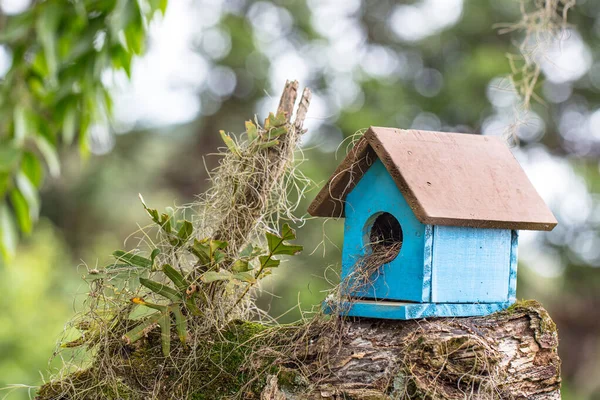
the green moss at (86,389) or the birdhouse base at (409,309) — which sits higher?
the birdhouse base at (409,309)

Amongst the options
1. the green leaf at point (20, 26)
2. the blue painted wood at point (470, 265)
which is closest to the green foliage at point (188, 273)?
the blue painted wood at point (470, 265)

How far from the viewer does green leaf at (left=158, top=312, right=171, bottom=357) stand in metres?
1.47

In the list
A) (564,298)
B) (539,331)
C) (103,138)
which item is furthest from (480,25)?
(539,331)

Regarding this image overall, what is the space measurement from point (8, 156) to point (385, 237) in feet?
3.94

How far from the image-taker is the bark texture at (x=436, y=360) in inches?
54.1

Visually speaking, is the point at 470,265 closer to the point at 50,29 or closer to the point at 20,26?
the point at 50,29

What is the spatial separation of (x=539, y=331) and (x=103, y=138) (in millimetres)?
1479

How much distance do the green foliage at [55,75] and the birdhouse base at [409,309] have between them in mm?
1034

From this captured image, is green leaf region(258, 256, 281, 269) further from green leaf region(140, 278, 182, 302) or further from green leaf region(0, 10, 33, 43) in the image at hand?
green leaf region(0, 10, 33, 43)

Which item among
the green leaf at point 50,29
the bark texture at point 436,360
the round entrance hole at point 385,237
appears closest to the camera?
the bark texture at point 436,360

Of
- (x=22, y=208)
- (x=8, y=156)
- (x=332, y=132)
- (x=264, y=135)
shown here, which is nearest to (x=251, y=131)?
(x=264, y=135)

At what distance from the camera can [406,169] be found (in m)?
1.51

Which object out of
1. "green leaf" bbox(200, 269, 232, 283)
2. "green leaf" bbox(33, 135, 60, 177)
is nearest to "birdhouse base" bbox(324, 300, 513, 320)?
"green leaf" bbox(200, 269, 232, 283)

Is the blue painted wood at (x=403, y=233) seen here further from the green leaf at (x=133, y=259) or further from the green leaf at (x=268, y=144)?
the green leaf at (x=133, y=259)
